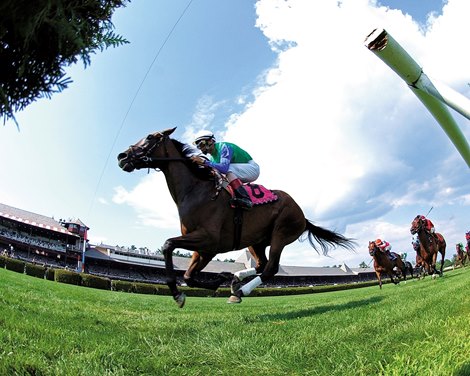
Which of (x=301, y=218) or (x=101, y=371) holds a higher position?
(x=301, y=218)

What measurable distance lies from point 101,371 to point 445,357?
2255mm

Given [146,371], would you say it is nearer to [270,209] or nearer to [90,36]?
[90,36]

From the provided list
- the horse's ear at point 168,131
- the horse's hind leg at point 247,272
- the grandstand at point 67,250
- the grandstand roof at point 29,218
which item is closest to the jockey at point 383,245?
the horse's hind leg at point 247,272

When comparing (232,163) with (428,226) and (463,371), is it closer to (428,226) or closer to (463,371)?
(463,371)

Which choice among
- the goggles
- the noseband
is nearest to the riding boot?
the goggles

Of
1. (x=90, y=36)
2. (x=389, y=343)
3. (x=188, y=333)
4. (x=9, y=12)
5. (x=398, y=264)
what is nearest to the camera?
(x=9, y=12)

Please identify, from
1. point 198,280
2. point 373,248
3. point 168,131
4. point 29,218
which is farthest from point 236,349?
point 29,218

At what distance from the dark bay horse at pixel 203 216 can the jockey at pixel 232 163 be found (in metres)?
0.20

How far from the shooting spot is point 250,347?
10.2 ft

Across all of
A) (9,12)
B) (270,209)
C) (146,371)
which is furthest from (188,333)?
(9,12)

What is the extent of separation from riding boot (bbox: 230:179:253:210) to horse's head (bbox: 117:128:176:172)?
130 cm

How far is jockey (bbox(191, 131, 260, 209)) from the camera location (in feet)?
19.2

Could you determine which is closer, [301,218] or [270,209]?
[270,209]

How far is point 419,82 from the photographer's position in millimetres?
1041
